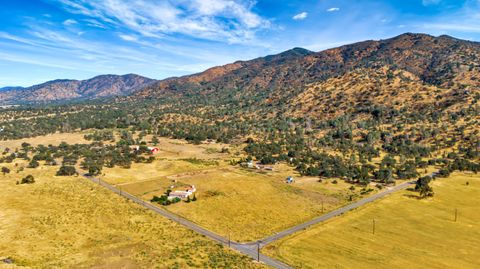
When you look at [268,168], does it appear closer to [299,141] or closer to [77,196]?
[299,141]

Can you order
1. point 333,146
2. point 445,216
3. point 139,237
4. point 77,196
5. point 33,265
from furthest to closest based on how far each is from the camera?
point 333,146 < point 77,196 < point 445,216 < point 139,237 < point 33,265

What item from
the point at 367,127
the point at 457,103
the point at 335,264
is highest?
the point at 457,103

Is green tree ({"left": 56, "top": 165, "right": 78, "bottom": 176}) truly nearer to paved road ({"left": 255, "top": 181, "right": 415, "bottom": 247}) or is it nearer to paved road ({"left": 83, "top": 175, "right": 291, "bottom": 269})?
paved road ({"left": 83, "top": 175, "right": 291, "bottom": 269})

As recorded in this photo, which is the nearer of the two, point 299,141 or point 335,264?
point 335,264

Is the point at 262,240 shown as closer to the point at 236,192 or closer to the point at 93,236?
the point at 93,236

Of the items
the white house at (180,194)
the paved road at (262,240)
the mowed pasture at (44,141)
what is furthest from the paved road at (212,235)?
the mowed pasture at (44,141)

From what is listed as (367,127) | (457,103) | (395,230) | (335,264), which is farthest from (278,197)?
(457,103)
